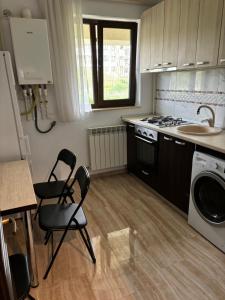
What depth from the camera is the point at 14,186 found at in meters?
1.63

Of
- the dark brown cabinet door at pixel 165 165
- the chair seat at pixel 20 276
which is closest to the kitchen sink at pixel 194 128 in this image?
the dark brown cabinet door at pixel 165 165

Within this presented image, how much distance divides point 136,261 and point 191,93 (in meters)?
2.04

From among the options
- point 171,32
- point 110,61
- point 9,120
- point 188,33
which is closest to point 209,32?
point 188,33

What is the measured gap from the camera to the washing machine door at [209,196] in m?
1.86

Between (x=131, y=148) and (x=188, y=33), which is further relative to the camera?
(x=131, y=148)

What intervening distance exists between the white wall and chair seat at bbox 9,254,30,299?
1868 mm

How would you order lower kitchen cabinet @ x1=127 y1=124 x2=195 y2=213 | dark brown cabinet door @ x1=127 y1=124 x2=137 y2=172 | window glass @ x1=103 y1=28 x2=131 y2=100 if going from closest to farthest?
1. lower kitchen cabinet @ x1=127 y1=124 x2=195 y2=213
2. window glass @ x1=103 y1=28 x2=131 y2=100
3. dark brown cabinet door @ x1=127 y1=124 x2=137 y2=172

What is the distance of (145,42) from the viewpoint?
3057 millimetres

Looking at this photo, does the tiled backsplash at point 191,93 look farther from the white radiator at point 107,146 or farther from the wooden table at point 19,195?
the wooden table at point 19,195

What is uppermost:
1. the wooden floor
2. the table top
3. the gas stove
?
the gas stove

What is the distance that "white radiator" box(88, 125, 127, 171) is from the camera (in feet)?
10.6

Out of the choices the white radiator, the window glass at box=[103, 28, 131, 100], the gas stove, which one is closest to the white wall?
the white radiator

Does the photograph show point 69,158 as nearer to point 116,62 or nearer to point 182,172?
point 182,172

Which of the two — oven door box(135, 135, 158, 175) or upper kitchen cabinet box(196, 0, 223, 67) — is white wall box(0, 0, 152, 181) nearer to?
oven door box(135, 135, 158, 175)
